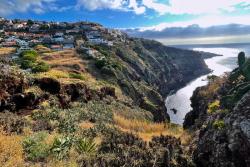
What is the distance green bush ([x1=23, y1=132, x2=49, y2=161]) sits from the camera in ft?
36.1

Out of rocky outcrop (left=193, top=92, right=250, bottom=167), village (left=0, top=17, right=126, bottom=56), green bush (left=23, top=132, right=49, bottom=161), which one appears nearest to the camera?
green bush (left=23, top=132, right=49, bottom=161)

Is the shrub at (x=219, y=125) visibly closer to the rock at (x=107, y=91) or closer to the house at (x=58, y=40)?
the rock at (x=107, y=91)

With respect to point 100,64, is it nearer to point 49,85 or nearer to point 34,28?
point 49,85

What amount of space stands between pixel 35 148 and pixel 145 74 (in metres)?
103

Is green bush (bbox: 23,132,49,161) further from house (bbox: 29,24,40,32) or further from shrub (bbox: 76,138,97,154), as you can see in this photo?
house (bbox: 29,24,40,32)

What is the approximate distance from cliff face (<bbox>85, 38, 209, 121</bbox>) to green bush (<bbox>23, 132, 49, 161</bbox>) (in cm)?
4796

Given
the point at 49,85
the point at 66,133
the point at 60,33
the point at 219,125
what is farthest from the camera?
the point at 60,33

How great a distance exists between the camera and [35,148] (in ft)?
37.6

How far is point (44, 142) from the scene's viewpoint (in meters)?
12.9

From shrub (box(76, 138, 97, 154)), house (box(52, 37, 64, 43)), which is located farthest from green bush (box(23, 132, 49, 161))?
house (box(52, 37, 64, 43))

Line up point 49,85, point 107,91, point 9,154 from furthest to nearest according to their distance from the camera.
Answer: point 107,91 < point 49,85 < point 9,154

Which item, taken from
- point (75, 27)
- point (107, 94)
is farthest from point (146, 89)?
point (75, 27)

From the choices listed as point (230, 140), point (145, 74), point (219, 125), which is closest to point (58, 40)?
point (145, 74)

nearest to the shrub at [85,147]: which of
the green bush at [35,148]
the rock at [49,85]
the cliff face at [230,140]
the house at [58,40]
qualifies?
the green bush at [35,148]
